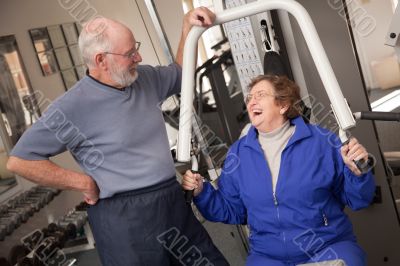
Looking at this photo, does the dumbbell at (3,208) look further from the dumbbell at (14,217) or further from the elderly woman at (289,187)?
the elderly woman at (289,187)

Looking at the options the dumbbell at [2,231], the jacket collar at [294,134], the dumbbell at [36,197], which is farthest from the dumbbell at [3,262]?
the jacket collar at [294,134]

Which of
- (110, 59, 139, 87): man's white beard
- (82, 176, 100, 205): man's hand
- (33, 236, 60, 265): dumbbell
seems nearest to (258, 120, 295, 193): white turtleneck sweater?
(110, 59, 139, 87): man's white beard

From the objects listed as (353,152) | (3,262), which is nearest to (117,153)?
(353,152)

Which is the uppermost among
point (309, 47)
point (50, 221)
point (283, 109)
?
point (309, 47)

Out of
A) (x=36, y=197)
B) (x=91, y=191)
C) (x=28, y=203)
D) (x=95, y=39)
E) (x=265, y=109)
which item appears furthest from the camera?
(x=36, y=197)

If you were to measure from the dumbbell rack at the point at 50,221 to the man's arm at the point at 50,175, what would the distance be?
7.36ft

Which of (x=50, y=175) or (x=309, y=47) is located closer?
(x=309, y=47)

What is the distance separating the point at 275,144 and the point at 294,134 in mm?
102

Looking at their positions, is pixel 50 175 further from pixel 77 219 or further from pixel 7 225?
pixel 77 219

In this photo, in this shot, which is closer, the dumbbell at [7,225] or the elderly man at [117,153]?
the elderly man at [117,153]

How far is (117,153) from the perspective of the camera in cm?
170

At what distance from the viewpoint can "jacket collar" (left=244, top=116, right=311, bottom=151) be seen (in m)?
1.78

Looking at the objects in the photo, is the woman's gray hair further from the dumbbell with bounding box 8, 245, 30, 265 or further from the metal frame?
the dumbbell with bounding box 8, 245, 30, 265

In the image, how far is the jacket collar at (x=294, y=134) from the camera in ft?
5.85
